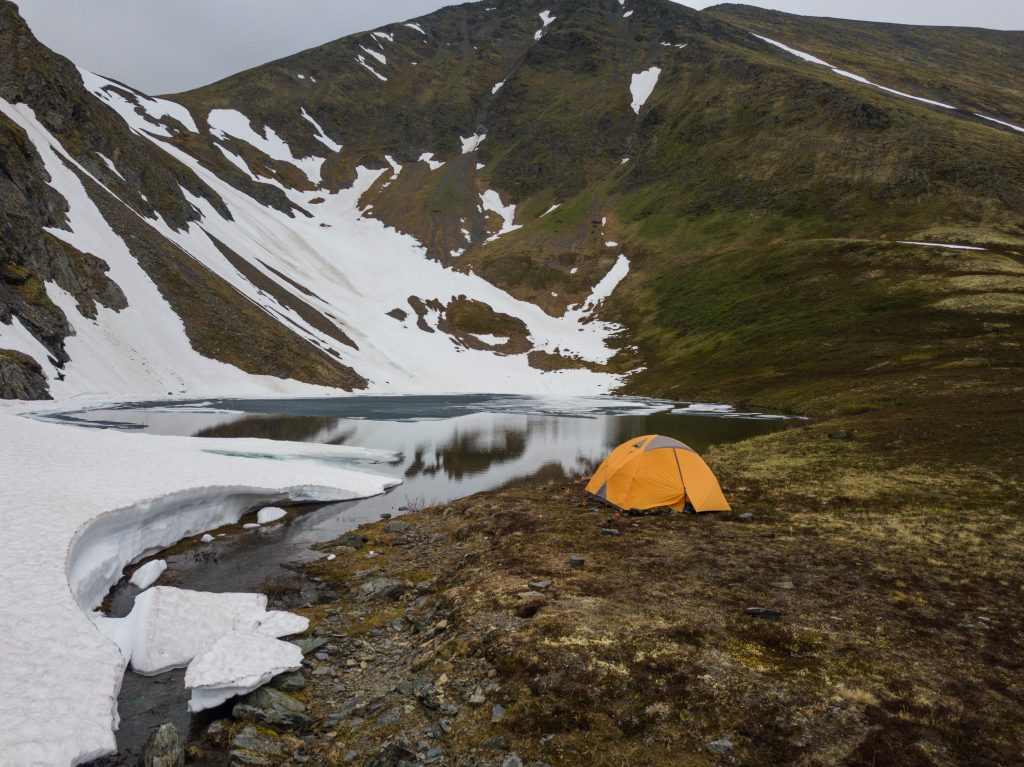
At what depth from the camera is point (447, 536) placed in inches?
781

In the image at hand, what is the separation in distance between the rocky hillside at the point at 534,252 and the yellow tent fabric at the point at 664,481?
35895 mm

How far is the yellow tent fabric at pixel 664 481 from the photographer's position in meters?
21.1

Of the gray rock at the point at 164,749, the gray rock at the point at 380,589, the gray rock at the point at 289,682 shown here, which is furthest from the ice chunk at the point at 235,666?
the gray rock at the point at 380,589

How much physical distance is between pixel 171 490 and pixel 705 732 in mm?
18139

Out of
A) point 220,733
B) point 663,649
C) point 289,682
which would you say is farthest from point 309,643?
point 663,649

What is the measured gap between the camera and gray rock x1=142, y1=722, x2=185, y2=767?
7.93 metres

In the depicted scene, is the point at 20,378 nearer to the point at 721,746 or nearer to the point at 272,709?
the point at 272,709

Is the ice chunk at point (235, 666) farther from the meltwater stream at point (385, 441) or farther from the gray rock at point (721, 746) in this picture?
the gray rock at point (721, 746)

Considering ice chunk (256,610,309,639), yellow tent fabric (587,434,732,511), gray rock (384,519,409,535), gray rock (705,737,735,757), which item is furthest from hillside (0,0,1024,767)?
yellow tent fabric (587,434,732,511)

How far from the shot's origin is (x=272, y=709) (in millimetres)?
9227

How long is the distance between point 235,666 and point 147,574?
23.8 ft

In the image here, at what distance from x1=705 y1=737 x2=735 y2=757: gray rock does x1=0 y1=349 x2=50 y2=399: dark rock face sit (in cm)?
5460

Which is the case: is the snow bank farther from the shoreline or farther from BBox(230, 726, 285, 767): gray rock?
the shoreline

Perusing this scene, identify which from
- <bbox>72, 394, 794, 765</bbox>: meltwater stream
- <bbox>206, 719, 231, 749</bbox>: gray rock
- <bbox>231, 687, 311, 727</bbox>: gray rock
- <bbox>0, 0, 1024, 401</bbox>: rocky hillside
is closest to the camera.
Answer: <bbox>206, 719, 231, 749</bbox>: gray rock
